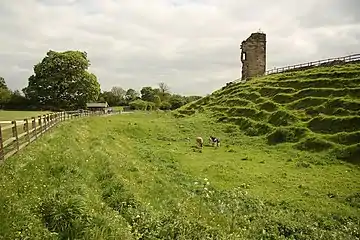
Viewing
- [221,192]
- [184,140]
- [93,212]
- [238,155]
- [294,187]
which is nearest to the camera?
[93,212]

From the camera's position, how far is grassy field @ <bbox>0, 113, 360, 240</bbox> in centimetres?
931

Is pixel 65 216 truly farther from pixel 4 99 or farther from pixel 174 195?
pixel 4 99

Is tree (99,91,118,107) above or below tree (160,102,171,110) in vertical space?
above

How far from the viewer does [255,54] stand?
74.8 meters

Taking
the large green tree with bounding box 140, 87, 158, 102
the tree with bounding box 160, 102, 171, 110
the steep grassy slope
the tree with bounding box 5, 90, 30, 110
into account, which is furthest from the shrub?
the large green tree with bounding box 140, 87, 158, 102

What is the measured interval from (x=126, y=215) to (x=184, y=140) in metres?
27.4

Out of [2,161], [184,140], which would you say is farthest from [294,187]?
[184,140]

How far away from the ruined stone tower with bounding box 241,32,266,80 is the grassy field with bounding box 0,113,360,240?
46.2m

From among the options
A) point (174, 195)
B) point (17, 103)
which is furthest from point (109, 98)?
point (174, 195)

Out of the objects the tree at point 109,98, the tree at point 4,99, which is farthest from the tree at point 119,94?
the tree at point 4,99

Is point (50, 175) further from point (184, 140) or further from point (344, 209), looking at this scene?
point (184, 140)

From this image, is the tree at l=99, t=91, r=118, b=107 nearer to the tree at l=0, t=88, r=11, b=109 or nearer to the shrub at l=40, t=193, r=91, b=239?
the tree at l=0, t=88, r=11, b=109

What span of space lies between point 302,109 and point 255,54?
114ft

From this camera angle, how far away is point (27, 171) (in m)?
11.3
